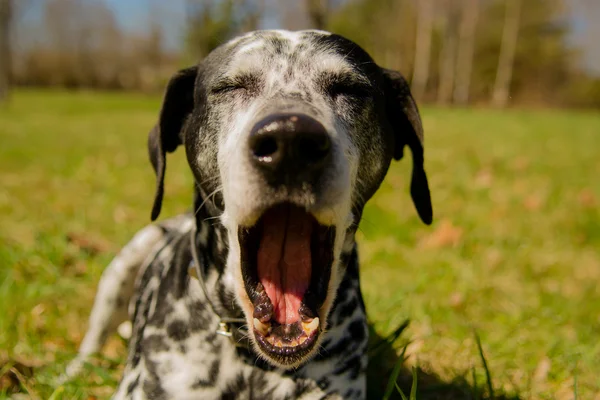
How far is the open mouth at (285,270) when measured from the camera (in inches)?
83.9

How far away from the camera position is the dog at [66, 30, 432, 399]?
77.2 inches

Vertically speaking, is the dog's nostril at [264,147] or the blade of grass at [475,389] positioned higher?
the dog's nostril at [264,147]

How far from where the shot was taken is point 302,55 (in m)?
2.58

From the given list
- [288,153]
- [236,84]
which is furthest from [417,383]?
[236,84]

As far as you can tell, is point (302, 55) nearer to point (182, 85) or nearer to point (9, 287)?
point (182, 85)

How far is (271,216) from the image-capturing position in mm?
2191

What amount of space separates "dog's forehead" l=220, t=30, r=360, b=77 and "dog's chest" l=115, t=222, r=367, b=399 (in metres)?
0.89

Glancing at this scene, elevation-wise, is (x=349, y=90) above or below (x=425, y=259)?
above

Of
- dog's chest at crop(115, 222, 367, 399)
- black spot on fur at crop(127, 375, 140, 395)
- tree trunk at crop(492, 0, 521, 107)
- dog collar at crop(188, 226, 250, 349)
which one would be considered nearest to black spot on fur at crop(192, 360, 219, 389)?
dog's chest at crop(115, 222, 367, 399)

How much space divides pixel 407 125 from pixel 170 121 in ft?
4.08

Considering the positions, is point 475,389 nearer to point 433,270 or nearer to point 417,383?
point 417,383

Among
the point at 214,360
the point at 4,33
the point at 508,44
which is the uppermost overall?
the point at 214,360

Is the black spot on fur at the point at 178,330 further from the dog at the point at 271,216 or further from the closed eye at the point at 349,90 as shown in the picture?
the closed eye at the point at 349,90

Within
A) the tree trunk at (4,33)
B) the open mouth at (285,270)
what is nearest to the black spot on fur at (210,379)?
the open mouth at (285,270)
